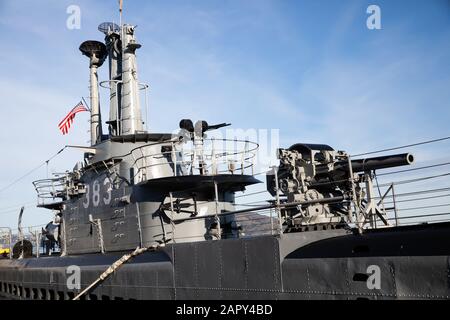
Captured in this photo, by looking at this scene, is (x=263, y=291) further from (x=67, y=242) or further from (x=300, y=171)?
(x=67, y=242)

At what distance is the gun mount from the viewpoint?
1083 centimetres

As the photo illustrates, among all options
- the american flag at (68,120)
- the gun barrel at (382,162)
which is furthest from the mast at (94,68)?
the gun barrel at (382,162)

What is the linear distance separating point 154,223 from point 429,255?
29.7 feet

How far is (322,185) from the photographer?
1191 cm

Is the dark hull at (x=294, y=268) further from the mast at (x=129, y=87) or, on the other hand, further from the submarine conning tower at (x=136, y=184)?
the mast at (x=129, y=87)

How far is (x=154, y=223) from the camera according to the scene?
14.9 meters

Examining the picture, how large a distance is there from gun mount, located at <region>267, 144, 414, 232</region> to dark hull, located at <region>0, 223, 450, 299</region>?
855 mm

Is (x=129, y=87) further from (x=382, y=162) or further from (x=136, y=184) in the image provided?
(x=382, y=162)

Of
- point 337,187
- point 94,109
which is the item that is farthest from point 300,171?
point 94,109

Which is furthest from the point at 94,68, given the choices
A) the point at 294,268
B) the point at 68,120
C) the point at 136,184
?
the point at 294,268

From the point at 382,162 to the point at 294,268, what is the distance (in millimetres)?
3096

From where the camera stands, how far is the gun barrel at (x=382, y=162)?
10.2 meters

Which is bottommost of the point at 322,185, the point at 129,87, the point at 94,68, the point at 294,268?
the point at 294,268

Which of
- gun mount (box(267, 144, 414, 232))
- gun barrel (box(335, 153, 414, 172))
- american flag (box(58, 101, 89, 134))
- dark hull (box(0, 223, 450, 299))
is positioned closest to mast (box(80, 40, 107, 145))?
american flag (box(58, 101, 89, 134))
